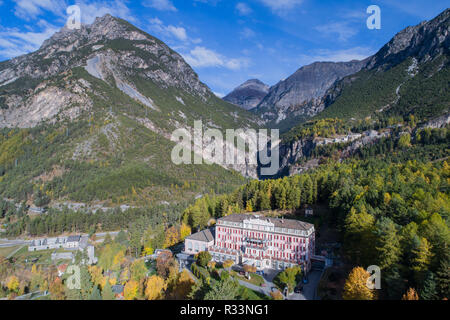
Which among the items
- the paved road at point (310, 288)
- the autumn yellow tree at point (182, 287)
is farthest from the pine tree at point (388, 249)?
the autumn yellow tree at point (182, 287)

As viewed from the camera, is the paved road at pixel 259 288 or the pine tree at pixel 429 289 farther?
the paved road at pixel 259 288

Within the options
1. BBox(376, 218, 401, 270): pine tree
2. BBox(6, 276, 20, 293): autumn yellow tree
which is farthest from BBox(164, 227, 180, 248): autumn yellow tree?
BBox(376, 218, 401, 270): pine tree

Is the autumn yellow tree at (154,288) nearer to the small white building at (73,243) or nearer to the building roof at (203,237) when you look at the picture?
the building roof at (203,237)

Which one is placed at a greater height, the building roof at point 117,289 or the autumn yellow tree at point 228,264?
the autumn yellow tree at point 228,264

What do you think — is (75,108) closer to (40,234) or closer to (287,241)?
(40,234)

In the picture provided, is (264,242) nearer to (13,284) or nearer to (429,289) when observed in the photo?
(429,289)

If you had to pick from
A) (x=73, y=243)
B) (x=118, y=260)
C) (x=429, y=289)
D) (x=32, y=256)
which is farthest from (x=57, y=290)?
(x=429, y=289)
